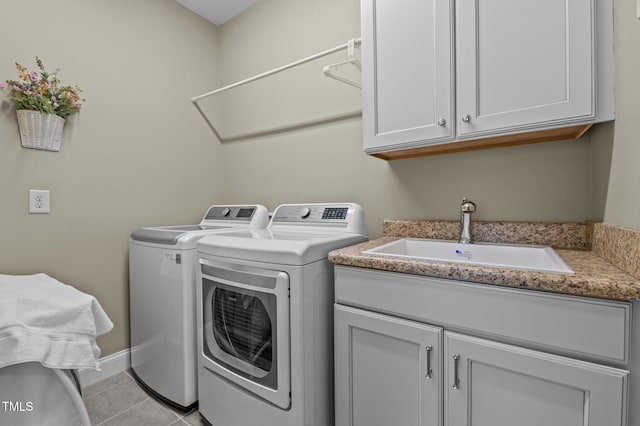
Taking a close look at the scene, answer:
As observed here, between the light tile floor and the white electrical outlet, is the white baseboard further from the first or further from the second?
the white electrical outlet

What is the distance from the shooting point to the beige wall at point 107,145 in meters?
1.60

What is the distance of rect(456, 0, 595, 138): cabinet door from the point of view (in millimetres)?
996

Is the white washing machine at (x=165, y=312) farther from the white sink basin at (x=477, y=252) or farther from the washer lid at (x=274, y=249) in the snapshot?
the white sink basin at (x=477, y=252)

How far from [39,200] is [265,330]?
1.46 metres

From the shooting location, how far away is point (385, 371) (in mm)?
1109

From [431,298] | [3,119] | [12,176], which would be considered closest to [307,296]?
[431,298]

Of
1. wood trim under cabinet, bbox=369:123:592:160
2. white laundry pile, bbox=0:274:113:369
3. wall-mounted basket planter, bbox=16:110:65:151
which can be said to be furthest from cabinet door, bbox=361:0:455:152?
wall-mounted basket planter, bbox=16:110:65:151

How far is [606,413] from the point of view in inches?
29.9

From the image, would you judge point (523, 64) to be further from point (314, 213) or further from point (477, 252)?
point (314, 213)

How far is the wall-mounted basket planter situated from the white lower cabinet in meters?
1.77

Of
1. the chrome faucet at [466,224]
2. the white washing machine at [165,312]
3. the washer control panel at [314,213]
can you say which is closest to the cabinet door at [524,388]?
the chrome faucet at [466,224]

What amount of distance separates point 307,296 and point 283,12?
2057 millimetres

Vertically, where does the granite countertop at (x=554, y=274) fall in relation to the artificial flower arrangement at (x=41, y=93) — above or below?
below

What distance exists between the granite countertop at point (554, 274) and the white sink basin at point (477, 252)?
0.06 m
